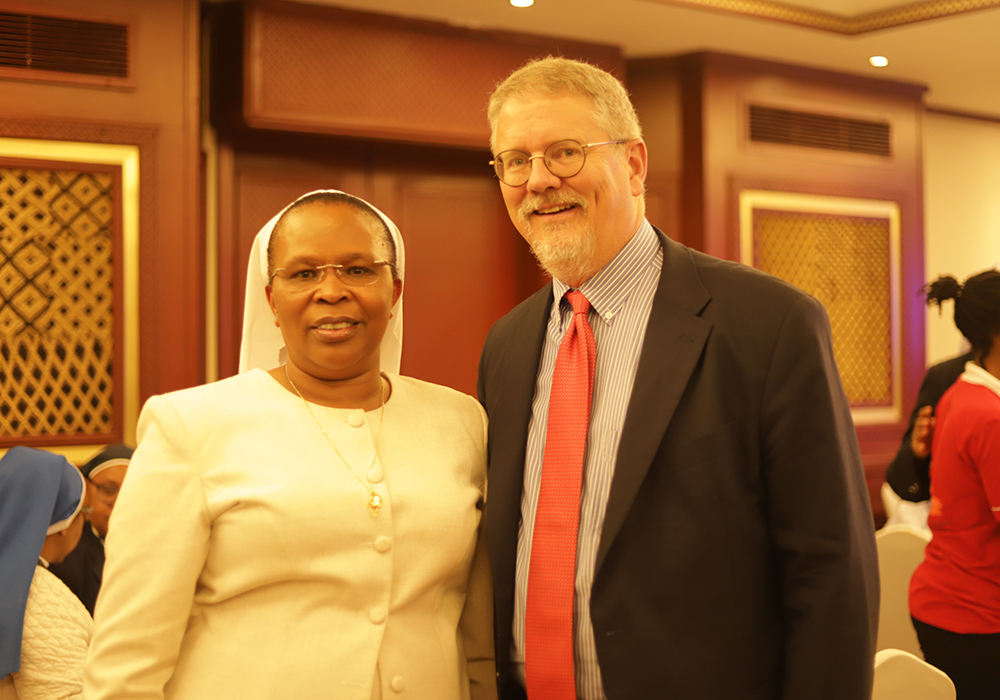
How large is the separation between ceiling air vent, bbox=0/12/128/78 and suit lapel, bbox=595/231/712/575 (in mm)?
3119

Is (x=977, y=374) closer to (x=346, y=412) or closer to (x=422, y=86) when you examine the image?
(x=346, y=412)

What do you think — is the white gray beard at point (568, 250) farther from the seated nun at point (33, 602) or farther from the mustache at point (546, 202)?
the seated nun at point (33, 602)

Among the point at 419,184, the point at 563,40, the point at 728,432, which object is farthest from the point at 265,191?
the point at 728,432

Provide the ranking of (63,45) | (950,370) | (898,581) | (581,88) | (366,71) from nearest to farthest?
(581,88) → (898,581) → (950,370) → (63,45) → (366,71)

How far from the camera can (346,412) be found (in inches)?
64.3

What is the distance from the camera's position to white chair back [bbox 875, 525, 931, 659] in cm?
309

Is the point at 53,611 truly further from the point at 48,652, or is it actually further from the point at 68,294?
the point at 68,294

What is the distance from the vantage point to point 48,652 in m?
2.18

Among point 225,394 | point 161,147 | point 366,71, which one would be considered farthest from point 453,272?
point 225,394


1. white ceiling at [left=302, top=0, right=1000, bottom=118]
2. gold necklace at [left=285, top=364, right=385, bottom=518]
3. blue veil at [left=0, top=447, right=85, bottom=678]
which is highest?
white ceiling at [left=302, top=0, right=1000, bottom=118]

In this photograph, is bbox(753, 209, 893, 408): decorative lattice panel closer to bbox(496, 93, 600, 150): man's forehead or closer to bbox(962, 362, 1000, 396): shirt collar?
bbox(962, 362, 1000, 396): shirt collar

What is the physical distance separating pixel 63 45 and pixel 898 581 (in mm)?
3767

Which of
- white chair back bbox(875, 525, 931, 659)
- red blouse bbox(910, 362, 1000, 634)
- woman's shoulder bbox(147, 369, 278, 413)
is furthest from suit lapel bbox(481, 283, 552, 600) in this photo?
white chair back bbox(875, 525, 931, 659)

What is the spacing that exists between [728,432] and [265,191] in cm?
351
